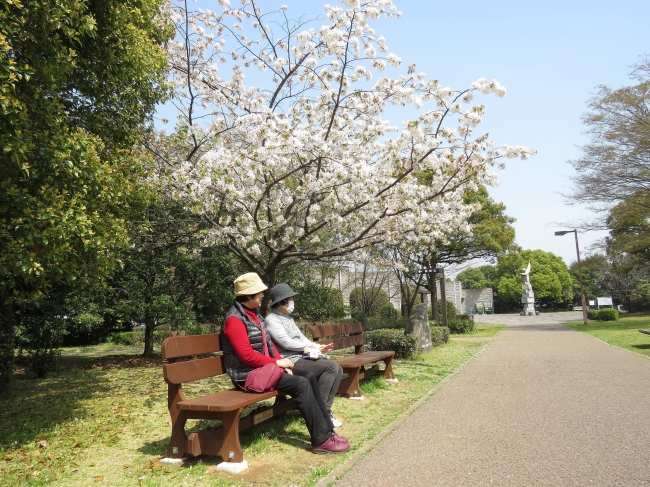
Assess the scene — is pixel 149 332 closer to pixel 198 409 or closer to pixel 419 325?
pixel 419 325

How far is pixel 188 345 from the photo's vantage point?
4.42m

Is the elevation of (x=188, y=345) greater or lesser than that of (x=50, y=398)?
greater

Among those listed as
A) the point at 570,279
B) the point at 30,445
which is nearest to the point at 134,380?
the point at 30,445

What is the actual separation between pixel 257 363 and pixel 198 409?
65cm

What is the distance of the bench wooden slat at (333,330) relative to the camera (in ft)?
22.4

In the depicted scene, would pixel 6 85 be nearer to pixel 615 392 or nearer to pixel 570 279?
pixel 615 392

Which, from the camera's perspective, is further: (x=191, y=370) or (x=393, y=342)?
(x=393, y=342)

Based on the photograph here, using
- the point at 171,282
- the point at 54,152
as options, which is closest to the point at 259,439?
the point at 54,152

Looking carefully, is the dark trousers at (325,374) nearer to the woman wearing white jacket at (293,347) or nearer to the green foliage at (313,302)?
the woman wearing white jacket at (293,347)

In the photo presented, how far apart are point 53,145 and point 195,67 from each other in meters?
5.02

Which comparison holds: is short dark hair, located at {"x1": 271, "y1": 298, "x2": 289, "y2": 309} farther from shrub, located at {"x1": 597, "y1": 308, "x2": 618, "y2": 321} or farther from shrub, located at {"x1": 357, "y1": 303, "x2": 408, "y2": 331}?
shrub, located at {"x1": 597, "y1": 308, "x2": 618, "y2": 321}

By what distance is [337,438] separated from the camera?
4.52m

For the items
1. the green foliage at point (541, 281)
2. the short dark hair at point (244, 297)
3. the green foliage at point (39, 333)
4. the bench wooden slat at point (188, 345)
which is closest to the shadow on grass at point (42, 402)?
the green foliage at point (39, 333)

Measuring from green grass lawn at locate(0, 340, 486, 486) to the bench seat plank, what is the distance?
47 cm
